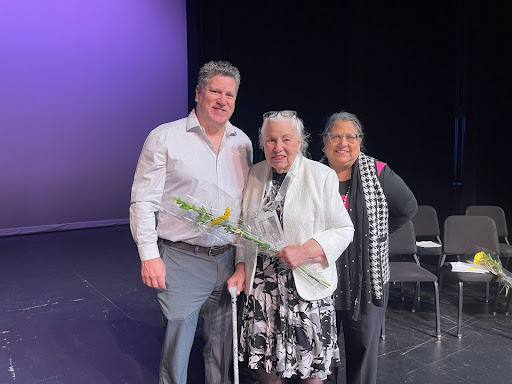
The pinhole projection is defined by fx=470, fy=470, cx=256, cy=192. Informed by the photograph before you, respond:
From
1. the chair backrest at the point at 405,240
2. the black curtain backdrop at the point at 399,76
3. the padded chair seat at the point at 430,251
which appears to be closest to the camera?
the chair backrest at the point at 405,240

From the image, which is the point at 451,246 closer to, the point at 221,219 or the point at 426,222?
the point at 426,222

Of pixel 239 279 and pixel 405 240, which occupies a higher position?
pixel 239 279

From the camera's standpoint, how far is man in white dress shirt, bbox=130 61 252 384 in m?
2.00

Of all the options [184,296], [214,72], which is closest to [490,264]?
[184,296]

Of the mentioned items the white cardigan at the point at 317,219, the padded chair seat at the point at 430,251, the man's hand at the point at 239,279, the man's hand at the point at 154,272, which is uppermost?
the white cardigan at the point at 317,219

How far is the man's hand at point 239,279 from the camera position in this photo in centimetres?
205

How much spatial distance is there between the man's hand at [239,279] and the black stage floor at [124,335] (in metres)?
0.94

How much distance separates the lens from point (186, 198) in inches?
80.4

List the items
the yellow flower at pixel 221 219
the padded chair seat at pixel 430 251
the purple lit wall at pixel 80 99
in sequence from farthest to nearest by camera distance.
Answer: the purple lit wall at pixel 80 99, the padded chair seat at pixel 430 251, the yellow flower at pixel 221 219

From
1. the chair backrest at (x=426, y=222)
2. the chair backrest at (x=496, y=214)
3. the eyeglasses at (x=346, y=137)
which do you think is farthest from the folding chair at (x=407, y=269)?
the eyeglasses at (x=346, y=137)

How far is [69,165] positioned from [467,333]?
6.91 meters

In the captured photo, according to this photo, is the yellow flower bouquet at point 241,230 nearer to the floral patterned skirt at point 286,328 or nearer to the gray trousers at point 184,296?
the floral patterned skirt at point 286,328

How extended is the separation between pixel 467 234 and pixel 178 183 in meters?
2.98

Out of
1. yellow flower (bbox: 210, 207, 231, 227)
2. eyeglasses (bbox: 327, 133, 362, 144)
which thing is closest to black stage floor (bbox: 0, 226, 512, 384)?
yellow flower (bbox: 210, 207, 231, 227)
